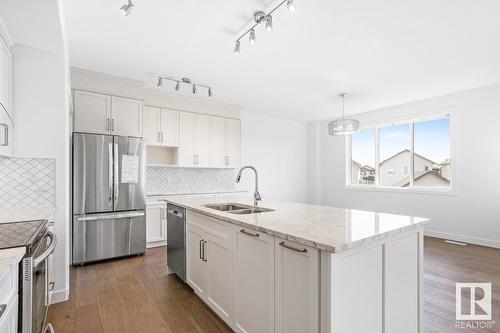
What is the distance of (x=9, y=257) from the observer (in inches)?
41.8

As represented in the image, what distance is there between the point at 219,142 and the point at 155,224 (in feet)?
6.35

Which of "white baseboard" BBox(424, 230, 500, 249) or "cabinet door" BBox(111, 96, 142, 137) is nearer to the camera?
"cabinet door" BBox(111, 96, 142, 137)

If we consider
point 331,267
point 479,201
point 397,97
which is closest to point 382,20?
point 331,267

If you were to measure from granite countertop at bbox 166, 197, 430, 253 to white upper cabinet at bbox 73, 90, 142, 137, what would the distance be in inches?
96.4

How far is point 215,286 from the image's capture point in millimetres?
2178

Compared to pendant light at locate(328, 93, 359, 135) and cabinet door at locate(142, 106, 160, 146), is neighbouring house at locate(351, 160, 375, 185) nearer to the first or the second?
pendant light at locate(328, 93, 359, 135)

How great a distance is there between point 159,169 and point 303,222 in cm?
359

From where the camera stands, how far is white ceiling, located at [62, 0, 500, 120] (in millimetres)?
2240

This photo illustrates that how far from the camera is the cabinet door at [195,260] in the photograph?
7.82 feet

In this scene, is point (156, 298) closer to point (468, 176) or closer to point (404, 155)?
point (468, 176)

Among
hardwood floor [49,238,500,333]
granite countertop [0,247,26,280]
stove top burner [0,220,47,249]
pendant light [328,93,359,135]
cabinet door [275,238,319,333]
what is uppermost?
pendant light [328,93,359,135]

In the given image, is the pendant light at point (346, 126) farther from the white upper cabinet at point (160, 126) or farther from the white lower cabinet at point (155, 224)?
the white lower cabinet at point (155, 224)

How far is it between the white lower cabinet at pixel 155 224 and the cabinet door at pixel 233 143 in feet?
5.40

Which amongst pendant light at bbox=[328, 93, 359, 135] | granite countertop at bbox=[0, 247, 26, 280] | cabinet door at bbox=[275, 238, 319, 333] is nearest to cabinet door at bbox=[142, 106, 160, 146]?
pendant light at bbox=[328, 93, 359, 135]
